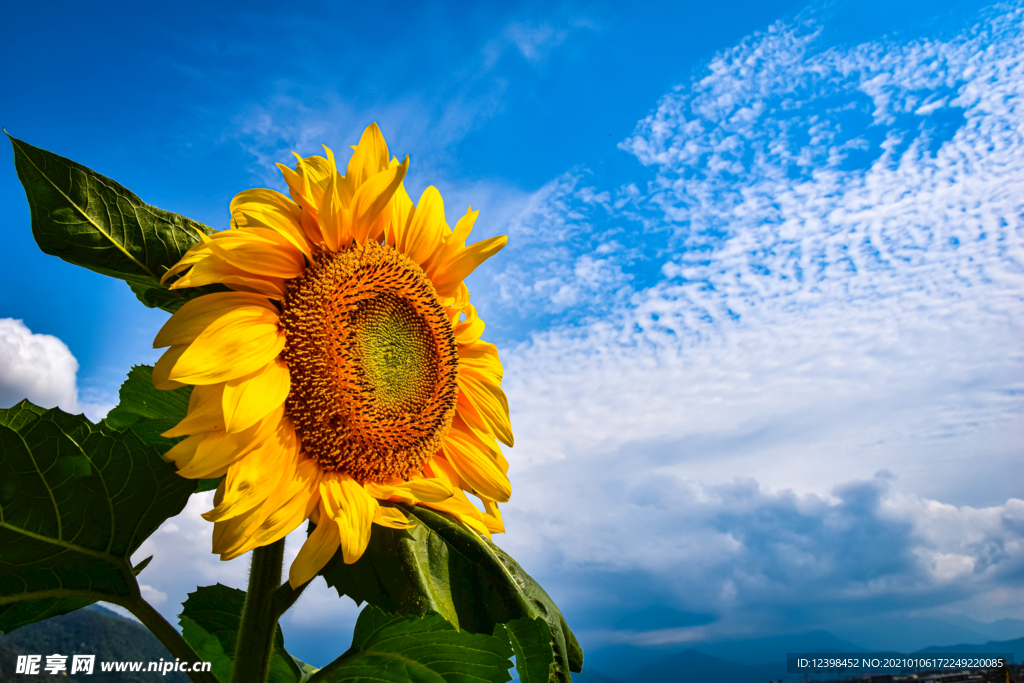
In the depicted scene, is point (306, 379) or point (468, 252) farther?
point (468, 252)

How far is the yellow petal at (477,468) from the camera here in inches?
93.9

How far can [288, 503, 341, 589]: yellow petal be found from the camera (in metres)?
1.84

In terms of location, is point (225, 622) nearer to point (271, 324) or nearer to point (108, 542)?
→ point (108, 542)

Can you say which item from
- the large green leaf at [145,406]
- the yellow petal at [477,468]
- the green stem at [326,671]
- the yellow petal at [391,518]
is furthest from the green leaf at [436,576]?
the large green leaf at [145,406]

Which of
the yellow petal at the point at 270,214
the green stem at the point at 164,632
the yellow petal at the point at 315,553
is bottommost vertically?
the green stem at the point at 164,632

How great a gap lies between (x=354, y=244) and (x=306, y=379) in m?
0.50

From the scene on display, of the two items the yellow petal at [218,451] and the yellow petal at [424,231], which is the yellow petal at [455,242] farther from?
the yellow petal at [218,451]

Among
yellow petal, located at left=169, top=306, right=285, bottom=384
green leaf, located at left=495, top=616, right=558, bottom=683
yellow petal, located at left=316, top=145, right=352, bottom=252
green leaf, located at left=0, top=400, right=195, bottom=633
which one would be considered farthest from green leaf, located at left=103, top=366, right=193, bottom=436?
green leaf, located at left=495, top=616, right=558, bottom=683

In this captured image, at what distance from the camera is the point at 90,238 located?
1.94 metres

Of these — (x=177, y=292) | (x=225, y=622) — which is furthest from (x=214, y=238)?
(x=225, y=622)

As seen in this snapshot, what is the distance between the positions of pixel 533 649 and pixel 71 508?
1.48 m

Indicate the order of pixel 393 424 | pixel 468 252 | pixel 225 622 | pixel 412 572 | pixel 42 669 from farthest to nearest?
1. pixel 42 669
2. pixel 225 622
3. pixel 468 252
4. pixel 393 424
5. pixel 412 572

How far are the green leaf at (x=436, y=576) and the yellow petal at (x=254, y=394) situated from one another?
1.68 ft

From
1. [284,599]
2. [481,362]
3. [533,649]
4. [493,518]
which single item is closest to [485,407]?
[481,362]
